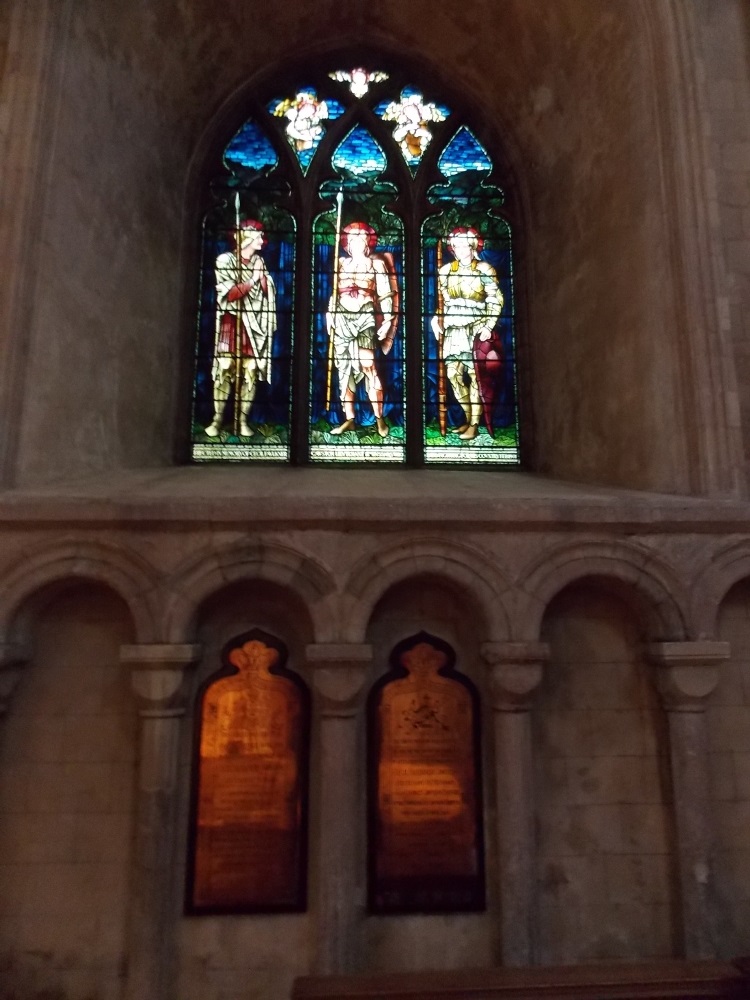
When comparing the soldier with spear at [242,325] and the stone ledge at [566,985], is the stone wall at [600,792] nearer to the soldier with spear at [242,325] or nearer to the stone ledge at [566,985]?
the stone ledge at [566,985]

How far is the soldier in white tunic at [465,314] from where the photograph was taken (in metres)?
5.79

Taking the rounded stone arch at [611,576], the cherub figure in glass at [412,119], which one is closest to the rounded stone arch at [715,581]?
the rounded stone arch at [611,576]

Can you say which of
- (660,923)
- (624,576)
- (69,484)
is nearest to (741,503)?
(624,576)

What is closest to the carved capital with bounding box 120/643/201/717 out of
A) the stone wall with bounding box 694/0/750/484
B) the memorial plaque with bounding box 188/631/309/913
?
the memorial plaque with bounding box 188/631/309/913

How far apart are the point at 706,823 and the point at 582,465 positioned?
7.82 ft

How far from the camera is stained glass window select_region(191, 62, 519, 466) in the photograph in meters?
5.71

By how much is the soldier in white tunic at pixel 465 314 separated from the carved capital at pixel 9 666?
349cm

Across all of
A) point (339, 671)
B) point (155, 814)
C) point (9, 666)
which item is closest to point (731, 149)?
point (339, 671)

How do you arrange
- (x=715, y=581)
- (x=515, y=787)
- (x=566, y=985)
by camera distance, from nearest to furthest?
(x=566, y=985) → (x=515, y=787) → (x=715, y=581)

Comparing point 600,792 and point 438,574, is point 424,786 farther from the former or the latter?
point 438,574

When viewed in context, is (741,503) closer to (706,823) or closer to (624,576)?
(624,576)

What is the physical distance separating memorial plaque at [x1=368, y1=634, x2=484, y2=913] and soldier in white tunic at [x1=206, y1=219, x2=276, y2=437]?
2583mm

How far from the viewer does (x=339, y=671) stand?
3.77 metres

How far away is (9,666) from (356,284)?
3.85 m
